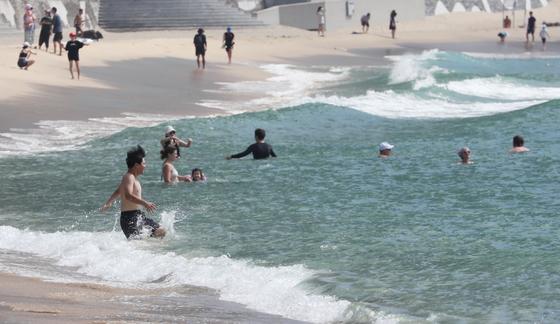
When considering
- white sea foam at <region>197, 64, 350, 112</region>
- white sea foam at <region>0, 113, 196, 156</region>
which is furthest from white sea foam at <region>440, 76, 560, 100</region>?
white sea foam at <region>0, 113, 196, 156</region>

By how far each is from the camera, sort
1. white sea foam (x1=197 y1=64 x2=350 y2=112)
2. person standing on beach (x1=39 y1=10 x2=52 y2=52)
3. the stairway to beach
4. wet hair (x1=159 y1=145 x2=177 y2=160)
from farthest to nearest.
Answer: the stairway to beach, person standing on beach (x1=39 y1=10 x2=52 y2=52), white sea foam (x1=197 y1=64 x2=350 y2=112), wet hair (x1=159 y1=145 x2=177 y2=160)

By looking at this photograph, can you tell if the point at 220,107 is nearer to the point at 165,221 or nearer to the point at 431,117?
the point at 431,117

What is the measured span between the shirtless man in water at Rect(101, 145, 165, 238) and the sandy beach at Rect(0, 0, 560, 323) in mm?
2353

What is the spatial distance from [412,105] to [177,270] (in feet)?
73.9

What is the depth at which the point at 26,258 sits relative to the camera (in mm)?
13258

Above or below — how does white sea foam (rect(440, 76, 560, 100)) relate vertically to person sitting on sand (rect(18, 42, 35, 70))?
below

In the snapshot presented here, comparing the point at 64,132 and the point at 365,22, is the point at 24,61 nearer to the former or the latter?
the point at 64,132

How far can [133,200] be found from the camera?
45.2 ft

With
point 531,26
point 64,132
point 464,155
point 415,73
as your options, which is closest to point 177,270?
point 464,155

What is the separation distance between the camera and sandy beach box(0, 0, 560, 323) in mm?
10219

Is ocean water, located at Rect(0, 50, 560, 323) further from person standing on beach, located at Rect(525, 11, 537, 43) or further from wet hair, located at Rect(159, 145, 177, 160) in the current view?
person standing on beach, located at Rect(525, 11, 537, 43)

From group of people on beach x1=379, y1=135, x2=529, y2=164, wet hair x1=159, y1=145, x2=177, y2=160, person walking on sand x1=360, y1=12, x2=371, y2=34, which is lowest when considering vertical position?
person walking on sand x1=360, y1=12, x2=371, y2=34

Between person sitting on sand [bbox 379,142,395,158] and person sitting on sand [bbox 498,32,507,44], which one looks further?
person sitting on sand [bbox 498,32,507,44]

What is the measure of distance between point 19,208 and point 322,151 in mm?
7684
